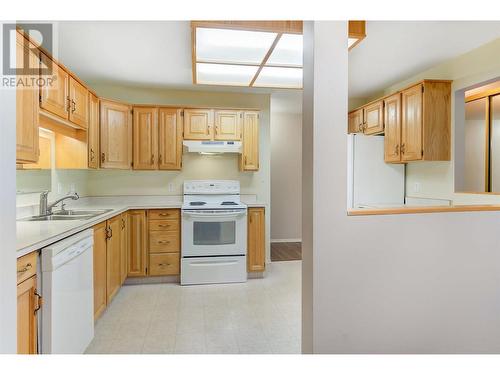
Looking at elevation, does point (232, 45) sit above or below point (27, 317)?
above

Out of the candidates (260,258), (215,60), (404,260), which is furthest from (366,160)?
(404,260)

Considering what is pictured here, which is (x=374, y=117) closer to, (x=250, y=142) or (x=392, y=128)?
(x=392, y=128)

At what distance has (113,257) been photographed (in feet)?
9.55

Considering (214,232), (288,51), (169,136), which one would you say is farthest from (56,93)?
(214,232)

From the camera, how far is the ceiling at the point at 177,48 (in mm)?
2479

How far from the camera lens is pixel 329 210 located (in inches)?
54.4

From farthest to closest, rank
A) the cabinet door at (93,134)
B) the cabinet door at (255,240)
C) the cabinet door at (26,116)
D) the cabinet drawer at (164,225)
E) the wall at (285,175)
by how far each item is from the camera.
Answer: the wall at (285,175)
the cabinet door at (255,240)
the cabinet drawer at (164,225)
the cabinet door at (93,134)
the cabinet door at (26,116)

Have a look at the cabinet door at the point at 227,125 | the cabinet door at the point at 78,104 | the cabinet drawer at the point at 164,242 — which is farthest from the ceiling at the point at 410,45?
the cabinet drawer at the point at 164,242

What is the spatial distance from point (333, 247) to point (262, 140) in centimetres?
315

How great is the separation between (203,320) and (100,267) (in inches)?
38.4

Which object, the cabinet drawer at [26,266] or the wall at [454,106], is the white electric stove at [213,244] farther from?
the wall at [454,106]

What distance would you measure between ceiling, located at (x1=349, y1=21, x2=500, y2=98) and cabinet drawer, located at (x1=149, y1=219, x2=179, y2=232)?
272 centimetres

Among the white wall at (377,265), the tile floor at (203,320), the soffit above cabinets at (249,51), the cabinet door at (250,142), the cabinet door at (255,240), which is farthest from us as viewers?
Result: the cabinet door at (250,142)

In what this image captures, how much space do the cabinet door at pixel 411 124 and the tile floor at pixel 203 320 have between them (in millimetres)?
1992
